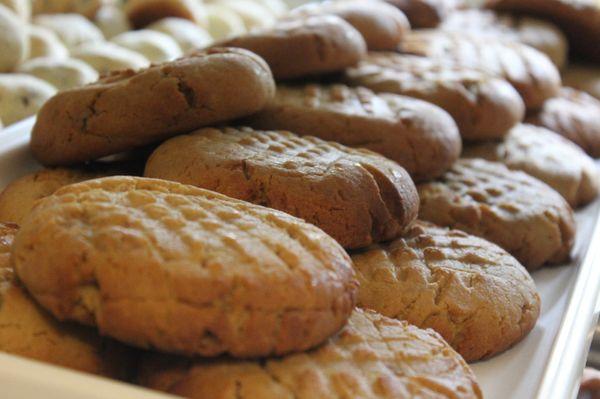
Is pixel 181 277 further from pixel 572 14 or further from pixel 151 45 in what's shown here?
pixel 572 14

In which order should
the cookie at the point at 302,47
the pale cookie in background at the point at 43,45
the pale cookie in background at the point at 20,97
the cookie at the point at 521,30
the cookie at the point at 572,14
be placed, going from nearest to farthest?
the cookie at the point at 302,47 → the pale cookie in background at the point at 20,97 → the pale cookie in background at the point at 43,45 → the cookie at the point at 521,30 → the cookie at the point at 572,14

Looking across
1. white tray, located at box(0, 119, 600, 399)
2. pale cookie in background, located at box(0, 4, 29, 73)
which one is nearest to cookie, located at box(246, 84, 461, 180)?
white tray, located at box(0, 119, 600, 399)

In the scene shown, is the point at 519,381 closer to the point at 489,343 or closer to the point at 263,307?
the point at 489,343

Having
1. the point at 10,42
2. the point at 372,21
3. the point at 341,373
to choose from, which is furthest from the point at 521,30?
the point at 341,373

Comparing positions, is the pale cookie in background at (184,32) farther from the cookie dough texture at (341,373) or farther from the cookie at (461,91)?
the cookie dough texture at (341,373)

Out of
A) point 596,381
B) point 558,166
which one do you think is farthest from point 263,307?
point 558,166

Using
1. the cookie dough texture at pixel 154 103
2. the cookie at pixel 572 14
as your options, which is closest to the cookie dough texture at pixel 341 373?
the cookie dough texture at pixel 154 103

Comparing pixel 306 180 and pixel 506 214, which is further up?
pixel 306 180
